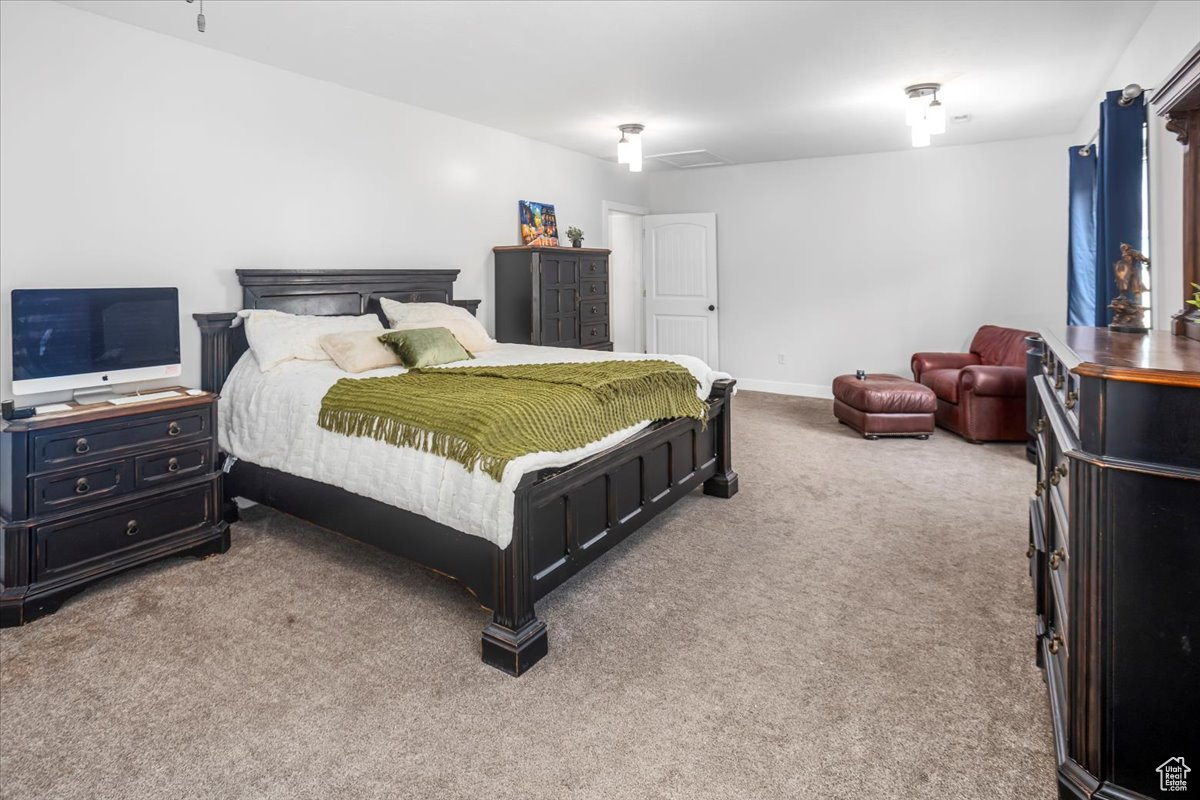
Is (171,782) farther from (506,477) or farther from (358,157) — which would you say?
(358,157)

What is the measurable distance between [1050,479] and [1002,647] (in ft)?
2.20

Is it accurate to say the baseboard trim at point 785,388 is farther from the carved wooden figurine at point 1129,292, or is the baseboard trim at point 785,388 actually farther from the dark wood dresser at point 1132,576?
the dark wood dresser at point 1132,576

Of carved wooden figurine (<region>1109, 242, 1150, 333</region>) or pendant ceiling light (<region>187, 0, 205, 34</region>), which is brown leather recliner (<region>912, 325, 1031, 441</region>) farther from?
pendant ceiling light (<region>187, 0, 205, 34</region>)

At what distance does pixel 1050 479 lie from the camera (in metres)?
1.93

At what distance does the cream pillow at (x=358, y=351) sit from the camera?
133 inches

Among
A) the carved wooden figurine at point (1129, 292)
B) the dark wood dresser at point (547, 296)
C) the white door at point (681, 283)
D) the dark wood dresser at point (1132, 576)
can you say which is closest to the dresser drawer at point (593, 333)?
the dark wood dresser at point (547, 296)

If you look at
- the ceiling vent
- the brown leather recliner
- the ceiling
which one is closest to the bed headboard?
the ceiling

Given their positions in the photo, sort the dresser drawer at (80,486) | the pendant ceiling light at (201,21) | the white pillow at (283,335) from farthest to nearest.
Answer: the white pillow at (283,335), the dresser drawer at (80,486), the pendant ceiling light at (201,21)

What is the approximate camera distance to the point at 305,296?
3912mm

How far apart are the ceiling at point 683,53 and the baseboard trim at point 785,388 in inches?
108

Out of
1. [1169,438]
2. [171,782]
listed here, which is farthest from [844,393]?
[171,782]

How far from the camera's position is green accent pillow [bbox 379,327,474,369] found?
11.8 ft

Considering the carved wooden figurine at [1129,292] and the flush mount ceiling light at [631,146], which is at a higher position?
the flush mount ceiling light at [631,146]

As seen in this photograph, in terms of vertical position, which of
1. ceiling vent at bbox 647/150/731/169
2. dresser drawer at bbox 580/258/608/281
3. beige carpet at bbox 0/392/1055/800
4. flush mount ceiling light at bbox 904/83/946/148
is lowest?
beige carpet at bbox 0/392/1055/800
